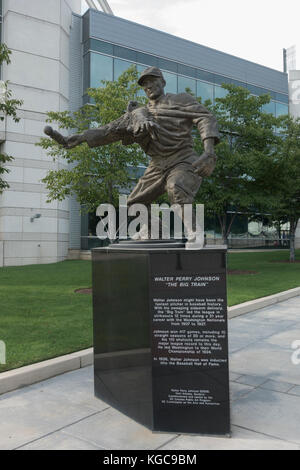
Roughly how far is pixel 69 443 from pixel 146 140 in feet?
10.2

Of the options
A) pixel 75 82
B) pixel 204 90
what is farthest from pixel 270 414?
pixel 204 90

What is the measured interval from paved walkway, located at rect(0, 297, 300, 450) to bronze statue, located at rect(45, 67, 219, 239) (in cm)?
227

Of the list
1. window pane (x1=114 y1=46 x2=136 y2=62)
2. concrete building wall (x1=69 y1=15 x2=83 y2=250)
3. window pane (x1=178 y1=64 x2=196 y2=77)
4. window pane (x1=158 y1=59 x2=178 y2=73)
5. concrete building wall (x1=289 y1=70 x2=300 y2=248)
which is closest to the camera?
concrete building wall (x1=69 y1=15 x2=83 y2=250)

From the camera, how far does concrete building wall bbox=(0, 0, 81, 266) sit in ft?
70.1

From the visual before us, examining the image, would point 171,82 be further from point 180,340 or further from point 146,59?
point 180,340

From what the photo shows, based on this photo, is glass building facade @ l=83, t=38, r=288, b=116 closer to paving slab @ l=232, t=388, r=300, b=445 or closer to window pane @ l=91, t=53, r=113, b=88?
window pane @ l=91, t=53, r=113, b=88

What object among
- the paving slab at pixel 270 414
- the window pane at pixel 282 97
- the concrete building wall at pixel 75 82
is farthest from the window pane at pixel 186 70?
the paving slab at pixel 270 414

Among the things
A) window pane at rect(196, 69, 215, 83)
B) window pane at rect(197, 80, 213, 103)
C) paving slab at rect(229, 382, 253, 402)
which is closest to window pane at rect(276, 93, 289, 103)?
window pane at rect(196, 69, 215, 83)

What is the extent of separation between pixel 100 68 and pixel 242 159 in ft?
49.6

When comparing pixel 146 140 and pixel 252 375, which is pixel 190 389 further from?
pixel 146 140

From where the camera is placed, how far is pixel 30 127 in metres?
21.9

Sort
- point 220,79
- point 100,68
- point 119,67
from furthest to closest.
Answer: point 220,79 → point 119,67 → point 100,68

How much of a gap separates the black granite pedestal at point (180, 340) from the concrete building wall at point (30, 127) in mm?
18960

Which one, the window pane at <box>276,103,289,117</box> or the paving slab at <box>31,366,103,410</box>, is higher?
the window pane at <box>276,103,289,117</box>
